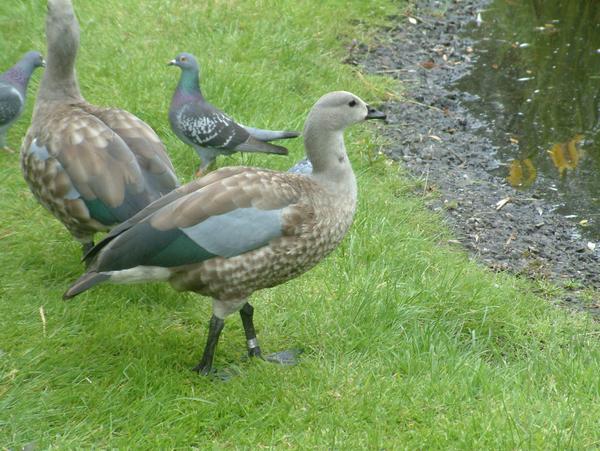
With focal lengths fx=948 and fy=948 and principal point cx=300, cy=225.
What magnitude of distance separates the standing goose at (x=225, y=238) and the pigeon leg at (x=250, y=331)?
4 cm

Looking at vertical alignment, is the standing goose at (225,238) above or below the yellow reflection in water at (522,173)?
above

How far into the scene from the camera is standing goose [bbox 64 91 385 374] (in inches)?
173

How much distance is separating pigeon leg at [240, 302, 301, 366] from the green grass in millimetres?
89

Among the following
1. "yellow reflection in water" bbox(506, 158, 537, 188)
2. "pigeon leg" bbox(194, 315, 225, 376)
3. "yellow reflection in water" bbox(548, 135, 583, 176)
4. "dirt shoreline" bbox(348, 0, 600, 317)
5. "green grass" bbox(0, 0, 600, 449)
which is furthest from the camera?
"yellow reflection in water" bbox(548, 135, 583, 176)

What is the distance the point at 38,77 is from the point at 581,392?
5277 mm

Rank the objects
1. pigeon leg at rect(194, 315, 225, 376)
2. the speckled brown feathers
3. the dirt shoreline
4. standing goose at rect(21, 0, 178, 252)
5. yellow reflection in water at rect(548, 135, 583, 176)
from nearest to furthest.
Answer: the speckled brown feathers → pigeon leg at rect(194, 315, 225, 376) → standing goose at rect(21, 0, 178, 252) → the dirt shoreline → yellow reflection in water at rect(548, 135, 583, 176)

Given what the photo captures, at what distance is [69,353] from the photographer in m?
4.66

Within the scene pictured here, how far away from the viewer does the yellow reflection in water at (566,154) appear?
790cm

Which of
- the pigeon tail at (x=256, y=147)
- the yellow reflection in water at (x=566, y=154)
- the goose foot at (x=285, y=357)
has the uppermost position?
the pigeon tail at (x=256, y=147)

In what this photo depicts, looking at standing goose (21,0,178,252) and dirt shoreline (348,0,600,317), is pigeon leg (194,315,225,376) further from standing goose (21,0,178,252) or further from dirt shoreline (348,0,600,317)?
dirt shoreline (348,0,600,317)

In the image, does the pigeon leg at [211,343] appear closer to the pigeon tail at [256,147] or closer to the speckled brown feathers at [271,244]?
A: the speckled brown feathers at [271,244]

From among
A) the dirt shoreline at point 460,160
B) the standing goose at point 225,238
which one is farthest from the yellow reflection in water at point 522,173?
the standing goose at point 225,238

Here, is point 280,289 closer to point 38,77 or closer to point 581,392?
point 581,392

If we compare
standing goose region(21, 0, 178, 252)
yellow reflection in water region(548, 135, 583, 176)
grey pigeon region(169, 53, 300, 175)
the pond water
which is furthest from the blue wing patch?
yellow reflection in water region(548, 135, 583, 176)
